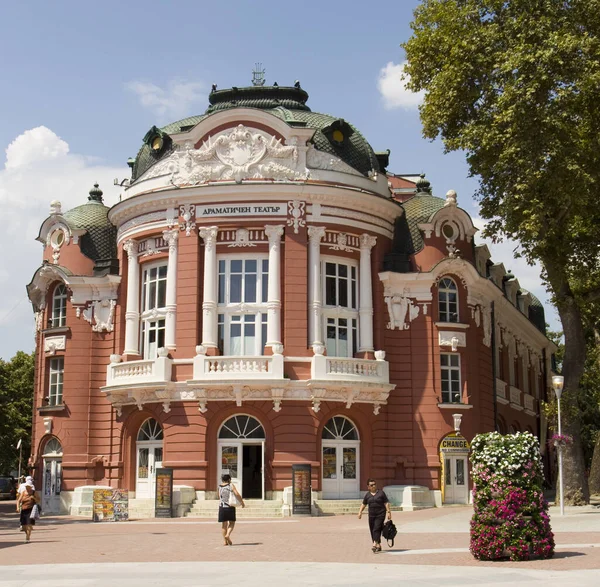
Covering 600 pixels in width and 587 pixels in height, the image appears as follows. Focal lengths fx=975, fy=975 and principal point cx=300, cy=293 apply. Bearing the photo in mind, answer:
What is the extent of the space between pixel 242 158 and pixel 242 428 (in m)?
10.8

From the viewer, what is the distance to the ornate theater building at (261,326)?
37.8 m

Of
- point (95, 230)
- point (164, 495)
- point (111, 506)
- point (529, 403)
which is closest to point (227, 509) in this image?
point (111, 506)

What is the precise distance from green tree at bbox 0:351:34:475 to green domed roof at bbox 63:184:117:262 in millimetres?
14705

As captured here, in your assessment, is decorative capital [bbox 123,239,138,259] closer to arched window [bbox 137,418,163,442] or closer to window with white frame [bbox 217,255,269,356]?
window with white frame [bbox 217,255,269,356]

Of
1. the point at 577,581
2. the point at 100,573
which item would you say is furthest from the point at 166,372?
the point at 577,581

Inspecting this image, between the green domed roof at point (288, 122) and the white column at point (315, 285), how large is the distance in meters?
3.77

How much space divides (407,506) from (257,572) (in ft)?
69.0

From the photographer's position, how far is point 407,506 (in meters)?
38.1

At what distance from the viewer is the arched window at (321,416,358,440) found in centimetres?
3881

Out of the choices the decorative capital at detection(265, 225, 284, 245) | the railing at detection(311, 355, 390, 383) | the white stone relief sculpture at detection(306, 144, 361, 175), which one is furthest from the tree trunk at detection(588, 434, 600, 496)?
the decorative capital at detection(265, 225, 284, 245)

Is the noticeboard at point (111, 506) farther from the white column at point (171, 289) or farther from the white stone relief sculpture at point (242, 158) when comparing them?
the white stone relief sculpture at point (242, 158)

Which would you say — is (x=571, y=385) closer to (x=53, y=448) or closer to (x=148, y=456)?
(x=148, y=456)

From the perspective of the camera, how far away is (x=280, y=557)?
2059cm

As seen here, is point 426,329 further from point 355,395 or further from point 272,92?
point 272,92
